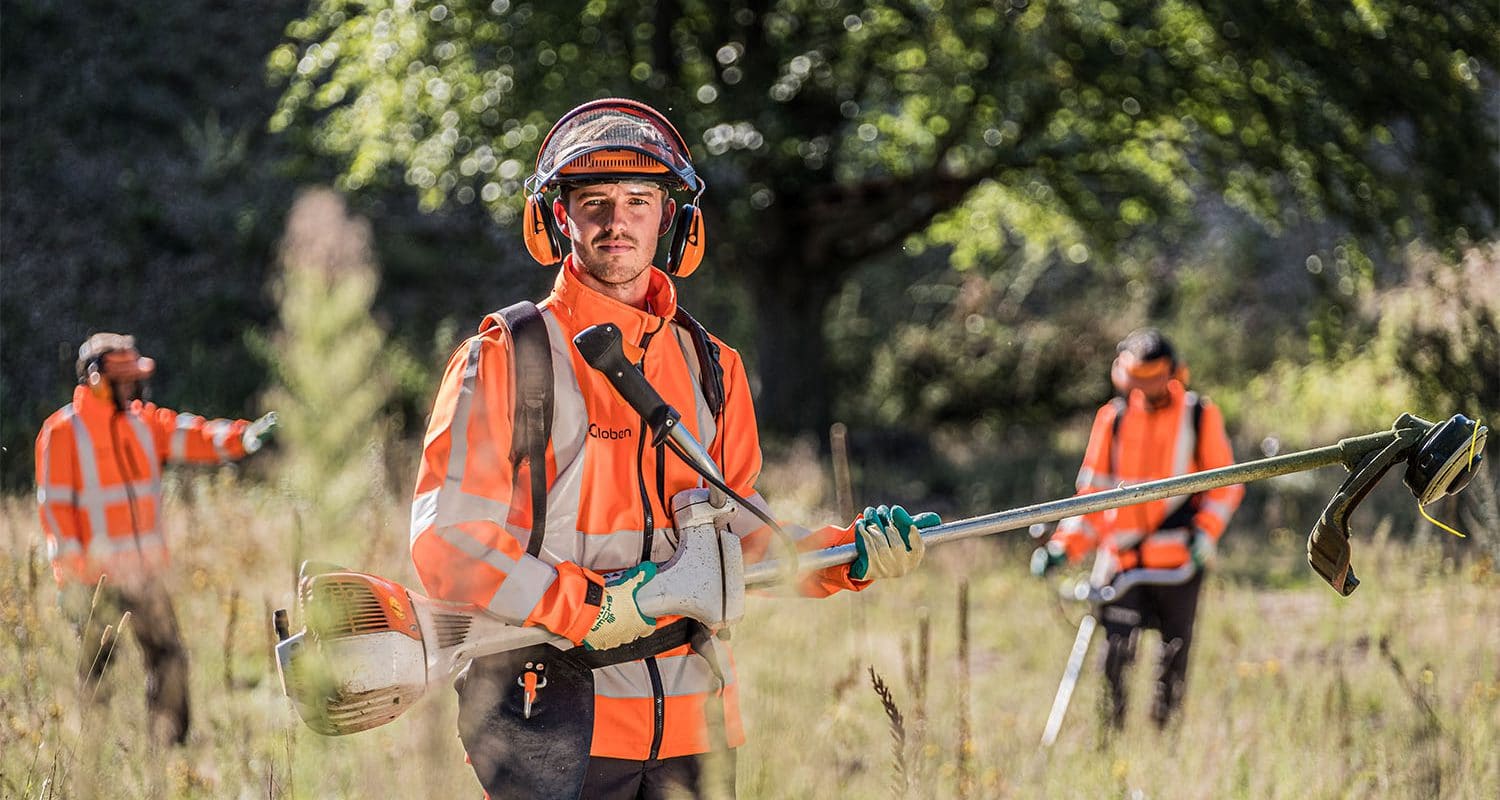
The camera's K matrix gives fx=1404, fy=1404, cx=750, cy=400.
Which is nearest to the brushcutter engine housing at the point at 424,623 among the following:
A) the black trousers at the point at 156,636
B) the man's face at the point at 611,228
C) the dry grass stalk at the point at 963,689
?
the man's face at the point at 611,228

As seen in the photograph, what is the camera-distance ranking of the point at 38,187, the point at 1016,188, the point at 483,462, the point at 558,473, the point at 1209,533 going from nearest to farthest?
1. the point at 483,462
2. the point at 558,473
3. the point at 1209,533
4. the point at 1016,188
5. the point at 38,187

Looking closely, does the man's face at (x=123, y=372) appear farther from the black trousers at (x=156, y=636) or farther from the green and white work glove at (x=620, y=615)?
the green and white work glove at (x=620, y=615)

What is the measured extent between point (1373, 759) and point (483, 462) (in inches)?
132

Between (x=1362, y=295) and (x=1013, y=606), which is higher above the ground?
(x=1362, y=295)

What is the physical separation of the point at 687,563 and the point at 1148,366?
4094mm

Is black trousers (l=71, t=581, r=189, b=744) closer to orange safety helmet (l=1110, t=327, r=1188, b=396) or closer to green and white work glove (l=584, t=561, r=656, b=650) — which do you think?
green and white work glove (l=584, t=561, r=656, b=650)

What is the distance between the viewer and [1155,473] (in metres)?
6.15

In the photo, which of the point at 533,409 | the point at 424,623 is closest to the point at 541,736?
the point at 424,623

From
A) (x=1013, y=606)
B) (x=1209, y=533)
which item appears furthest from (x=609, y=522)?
(x=1013, y=606)

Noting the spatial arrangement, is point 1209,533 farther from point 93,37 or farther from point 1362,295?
point 93,37

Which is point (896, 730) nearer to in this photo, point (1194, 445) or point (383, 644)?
point (383, 644)

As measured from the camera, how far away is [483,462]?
2.35 meters

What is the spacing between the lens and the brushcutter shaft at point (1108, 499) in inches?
105

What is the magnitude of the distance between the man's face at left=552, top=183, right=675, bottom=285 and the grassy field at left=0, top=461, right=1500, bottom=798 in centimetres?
61
